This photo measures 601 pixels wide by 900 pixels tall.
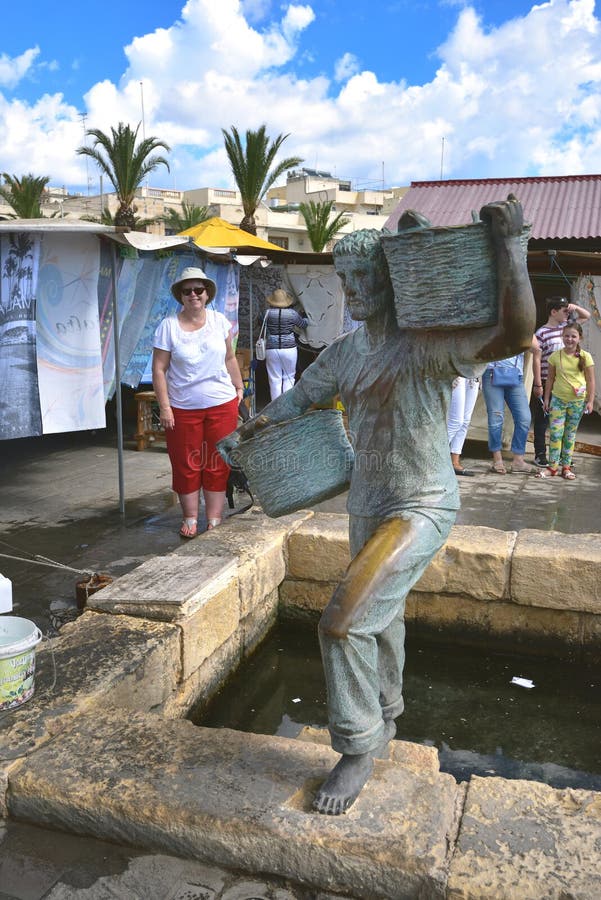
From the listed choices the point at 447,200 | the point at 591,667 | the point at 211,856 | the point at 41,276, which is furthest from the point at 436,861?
the point at 447,200

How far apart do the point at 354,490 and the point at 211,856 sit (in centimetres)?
124

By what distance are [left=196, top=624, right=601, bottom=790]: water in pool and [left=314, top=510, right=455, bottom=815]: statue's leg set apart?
128 centimetres

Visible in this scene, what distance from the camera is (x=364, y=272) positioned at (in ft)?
7.84

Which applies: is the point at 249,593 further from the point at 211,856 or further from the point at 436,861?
the point at 436,861

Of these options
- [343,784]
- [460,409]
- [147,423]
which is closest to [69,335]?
[147,423]

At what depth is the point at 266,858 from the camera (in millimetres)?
2172

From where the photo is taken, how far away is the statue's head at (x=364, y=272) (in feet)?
7.74

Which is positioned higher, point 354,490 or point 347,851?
point 354,490

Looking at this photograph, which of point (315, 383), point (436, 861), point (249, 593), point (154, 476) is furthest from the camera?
point (154, 476)

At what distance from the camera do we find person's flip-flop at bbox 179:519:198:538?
225 inches

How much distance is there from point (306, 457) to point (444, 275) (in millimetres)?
929

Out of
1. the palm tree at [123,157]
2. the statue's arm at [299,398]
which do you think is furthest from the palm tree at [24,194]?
the statue's arm at [299,398]

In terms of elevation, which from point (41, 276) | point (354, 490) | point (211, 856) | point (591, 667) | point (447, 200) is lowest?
A: point (591, 667)

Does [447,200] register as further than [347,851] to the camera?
Yes
